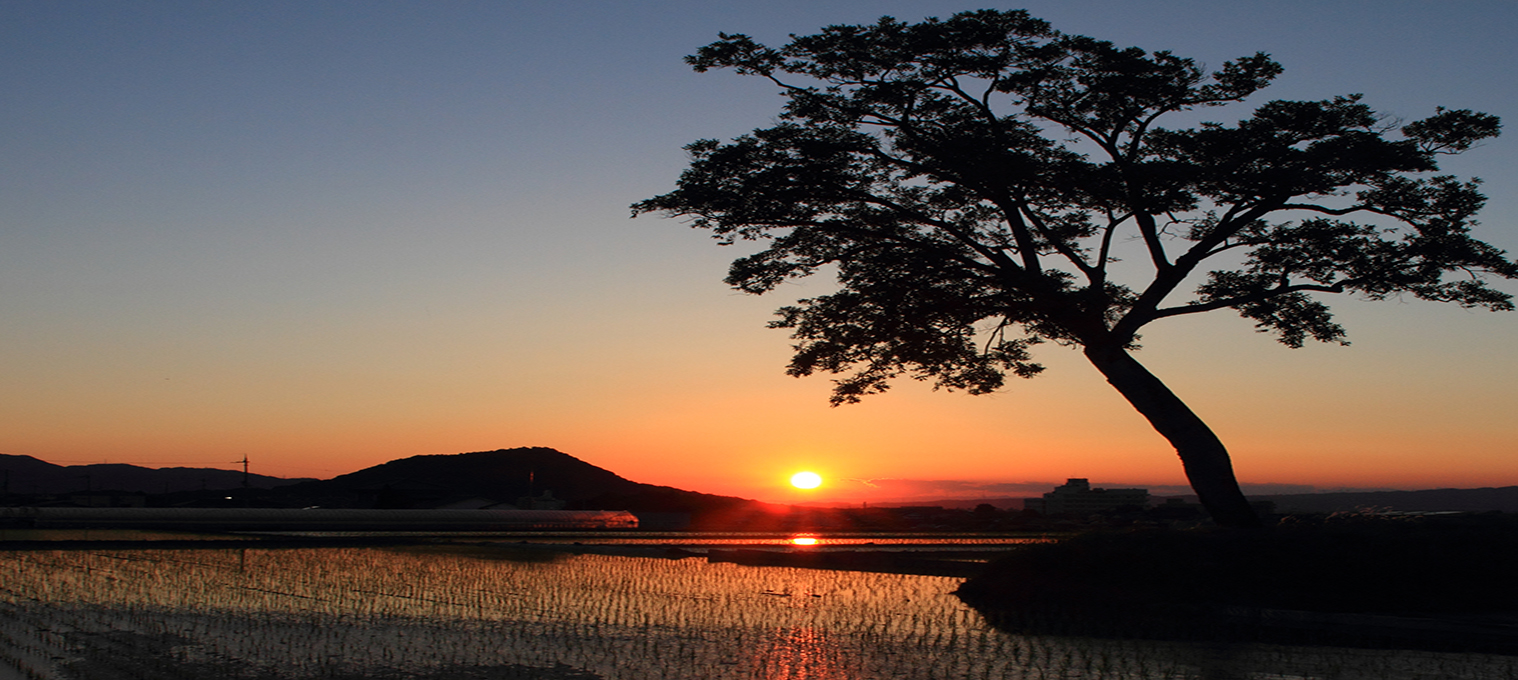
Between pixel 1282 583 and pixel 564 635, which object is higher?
pixel 1282 583

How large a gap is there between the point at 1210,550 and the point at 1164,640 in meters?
3.96

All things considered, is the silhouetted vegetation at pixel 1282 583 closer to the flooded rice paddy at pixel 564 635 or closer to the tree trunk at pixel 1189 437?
the flooded rice paddy at pixel 564 635

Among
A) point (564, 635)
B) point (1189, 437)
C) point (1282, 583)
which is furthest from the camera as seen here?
point (1189, 437)

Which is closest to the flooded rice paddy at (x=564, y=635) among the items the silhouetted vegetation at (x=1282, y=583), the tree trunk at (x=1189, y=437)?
the silhouetted vegetation at (x=1282, y=583)

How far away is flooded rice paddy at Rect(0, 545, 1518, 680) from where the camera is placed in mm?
11008

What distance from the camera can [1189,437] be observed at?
2122 cm

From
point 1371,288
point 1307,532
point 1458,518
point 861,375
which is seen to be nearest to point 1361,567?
point 1307,532

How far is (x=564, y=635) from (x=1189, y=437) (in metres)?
12.9

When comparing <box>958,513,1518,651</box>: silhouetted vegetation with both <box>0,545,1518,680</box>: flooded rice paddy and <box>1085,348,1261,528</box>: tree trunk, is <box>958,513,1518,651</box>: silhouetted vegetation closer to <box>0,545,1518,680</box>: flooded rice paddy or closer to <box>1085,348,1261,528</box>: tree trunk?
<box>0,545,1518,680</box>: flooded rice paddy

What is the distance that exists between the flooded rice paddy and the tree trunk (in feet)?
16.5

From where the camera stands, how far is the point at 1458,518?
1858 cm

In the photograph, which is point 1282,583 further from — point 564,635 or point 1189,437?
point 564,635

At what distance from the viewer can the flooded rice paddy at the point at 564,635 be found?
36.1ft

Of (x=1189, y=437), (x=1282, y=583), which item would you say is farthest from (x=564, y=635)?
(x=1189, y=437)
